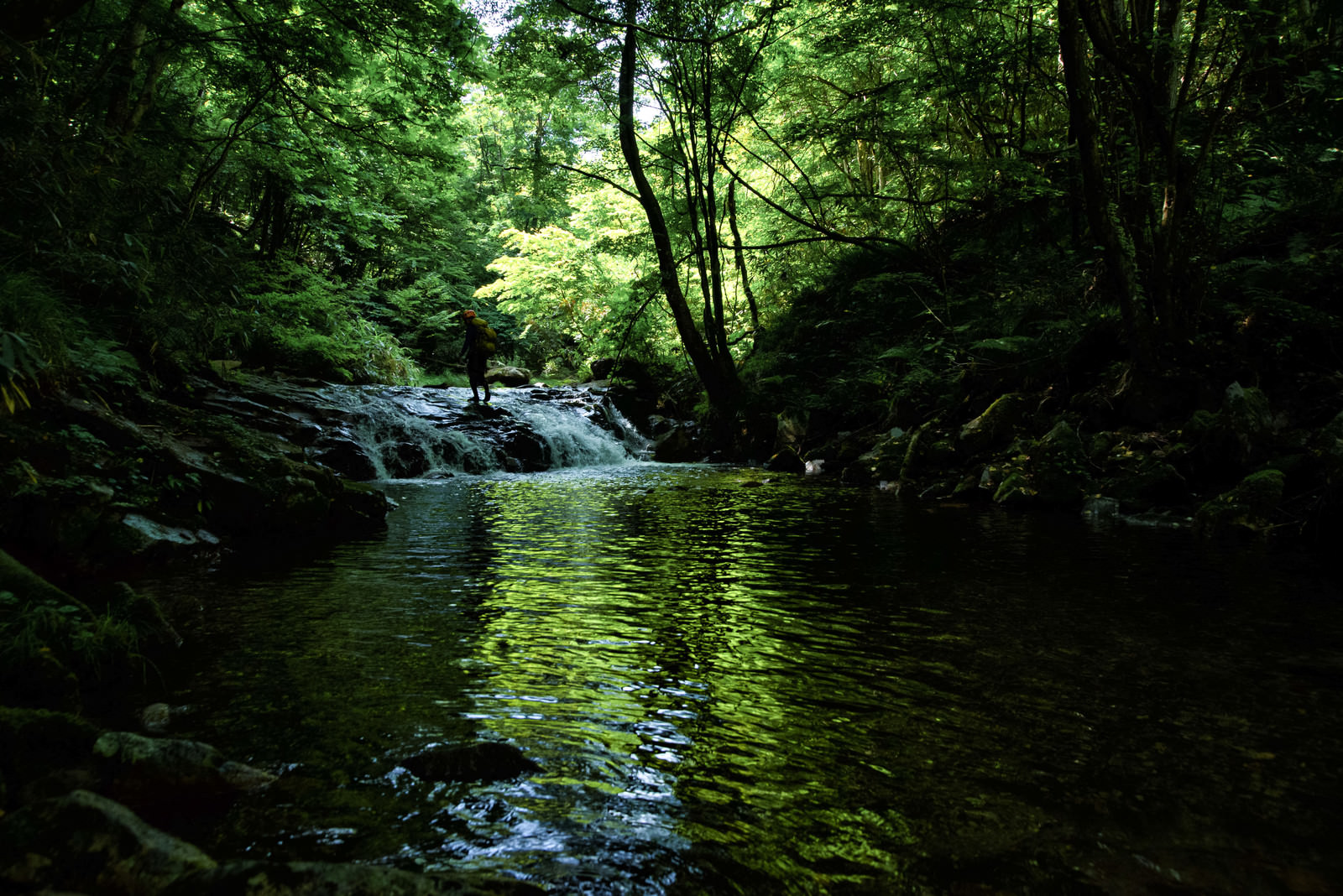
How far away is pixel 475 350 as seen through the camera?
1519 cm

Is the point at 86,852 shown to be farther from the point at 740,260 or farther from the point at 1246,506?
the point at 740,260

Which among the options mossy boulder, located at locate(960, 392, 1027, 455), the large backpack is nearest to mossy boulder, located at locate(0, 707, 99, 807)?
mossy boulder, located at locate(960, 392, 1027, 455)

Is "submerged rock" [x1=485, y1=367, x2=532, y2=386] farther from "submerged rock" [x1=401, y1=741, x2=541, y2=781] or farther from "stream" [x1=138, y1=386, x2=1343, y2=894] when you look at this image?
"submerged rock" [x1=401, y1=741, x2=541, y2=781]

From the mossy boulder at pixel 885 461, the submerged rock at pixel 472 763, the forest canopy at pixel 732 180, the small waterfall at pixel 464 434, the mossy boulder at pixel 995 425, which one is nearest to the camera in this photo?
the submerged rock at pixel 472 763

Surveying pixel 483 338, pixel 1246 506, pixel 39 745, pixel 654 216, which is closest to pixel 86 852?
pixel 39 745

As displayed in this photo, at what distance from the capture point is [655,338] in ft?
66.3

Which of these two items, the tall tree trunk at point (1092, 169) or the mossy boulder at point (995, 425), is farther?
the mossy boulder at point (995, 425)

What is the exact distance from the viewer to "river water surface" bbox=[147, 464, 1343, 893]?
198 centimetres

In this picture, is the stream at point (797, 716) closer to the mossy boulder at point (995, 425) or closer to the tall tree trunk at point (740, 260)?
the mossy boulder at point (995, 425)

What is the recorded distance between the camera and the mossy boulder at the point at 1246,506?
6.62 m

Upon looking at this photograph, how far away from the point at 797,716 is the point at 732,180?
54.0ft

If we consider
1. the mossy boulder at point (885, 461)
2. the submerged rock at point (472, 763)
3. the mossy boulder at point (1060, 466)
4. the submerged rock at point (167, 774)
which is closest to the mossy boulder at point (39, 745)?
the submerged rock at point (167, 774)

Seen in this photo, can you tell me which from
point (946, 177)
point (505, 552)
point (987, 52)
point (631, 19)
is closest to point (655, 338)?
point (631, 19)

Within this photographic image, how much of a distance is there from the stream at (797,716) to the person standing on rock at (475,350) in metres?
9.51
